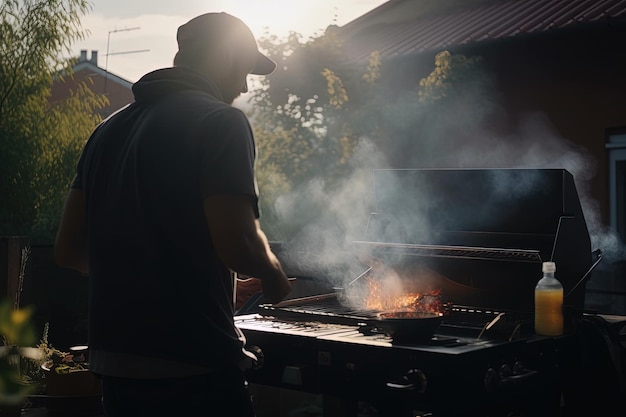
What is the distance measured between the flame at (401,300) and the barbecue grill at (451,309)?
23 mm

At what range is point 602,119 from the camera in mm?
6570

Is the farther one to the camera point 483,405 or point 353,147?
point 353,147

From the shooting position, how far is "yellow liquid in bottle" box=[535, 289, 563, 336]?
346cm

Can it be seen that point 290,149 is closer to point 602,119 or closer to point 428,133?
point 428,133

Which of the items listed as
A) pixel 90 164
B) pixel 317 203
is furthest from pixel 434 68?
pixel 90 164

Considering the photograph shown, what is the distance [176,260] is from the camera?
7.23ft

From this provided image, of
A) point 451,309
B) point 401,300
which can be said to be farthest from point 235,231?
point 401,300

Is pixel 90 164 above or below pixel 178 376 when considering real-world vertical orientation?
above

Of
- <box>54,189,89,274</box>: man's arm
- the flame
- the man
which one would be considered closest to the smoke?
the flame

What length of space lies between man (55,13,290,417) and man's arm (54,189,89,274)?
0.16m

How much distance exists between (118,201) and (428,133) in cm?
576

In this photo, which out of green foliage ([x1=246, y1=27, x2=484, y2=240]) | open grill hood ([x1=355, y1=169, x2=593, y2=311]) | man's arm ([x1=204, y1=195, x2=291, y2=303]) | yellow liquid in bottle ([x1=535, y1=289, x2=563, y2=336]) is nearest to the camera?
man's arm ([x1=204, y1=195, x2=291, y2=303])

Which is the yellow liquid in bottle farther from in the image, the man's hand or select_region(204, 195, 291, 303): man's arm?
the man's hand

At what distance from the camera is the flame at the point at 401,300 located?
161 inches
